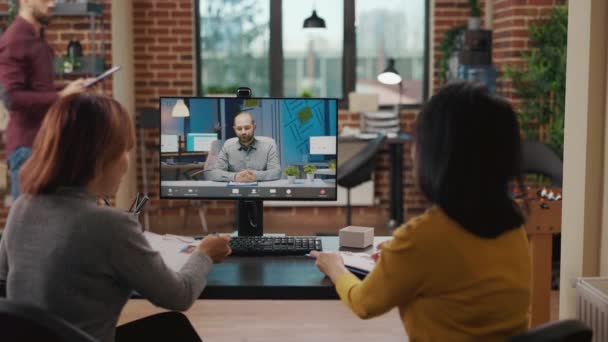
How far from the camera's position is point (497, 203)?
4.98ft

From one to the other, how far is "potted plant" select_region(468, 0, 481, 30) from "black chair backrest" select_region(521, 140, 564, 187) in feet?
5.47

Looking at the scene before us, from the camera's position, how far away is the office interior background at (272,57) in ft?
19.9

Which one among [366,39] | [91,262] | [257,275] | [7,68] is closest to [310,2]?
[366,39]

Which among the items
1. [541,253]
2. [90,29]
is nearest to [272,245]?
[541,253]

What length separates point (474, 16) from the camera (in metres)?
6.06

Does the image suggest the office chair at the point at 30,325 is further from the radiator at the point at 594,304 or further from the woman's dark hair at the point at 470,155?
the radiator at the point at 594,304

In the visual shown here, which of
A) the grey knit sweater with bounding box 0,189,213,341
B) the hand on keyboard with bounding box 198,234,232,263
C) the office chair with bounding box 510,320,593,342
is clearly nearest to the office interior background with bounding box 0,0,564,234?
the hand on keyboard with bounding box 198,234,232,263

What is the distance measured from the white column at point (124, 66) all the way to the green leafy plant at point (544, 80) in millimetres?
2850

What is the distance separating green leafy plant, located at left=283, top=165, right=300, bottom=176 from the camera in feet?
7.80

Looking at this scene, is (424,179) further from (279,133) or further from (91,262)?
(279,133)

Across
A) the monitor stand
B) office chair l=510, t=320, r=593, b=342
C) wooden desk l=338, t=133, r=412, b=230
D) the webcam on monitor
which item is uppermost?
the webcam on monitor

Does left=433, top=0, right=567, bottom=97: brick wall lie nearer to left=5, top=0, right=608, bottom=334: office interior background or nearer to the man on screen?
left=5, top=0, right=608, bottom=334: office interior background

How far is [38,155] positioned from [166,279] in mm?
354

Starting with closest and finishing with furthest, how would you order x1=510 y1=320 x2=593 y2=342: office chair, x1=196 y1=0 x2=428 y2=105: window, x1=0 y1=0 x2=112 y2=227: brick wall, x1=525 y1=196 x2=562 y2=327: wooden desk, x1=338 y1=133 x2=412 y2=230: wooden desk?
x1=510 y1=320 x2=593 y2=342: office chair → x1=525 y1=196 x2=562 y2=327: wooden desk → x1=0 y1=0 x2=112 y2=227: brick wall → x1=338 y1=133 x2=412 y2=230: wooden desk → x1=196 y1=0 x2=428 y2=105: window
